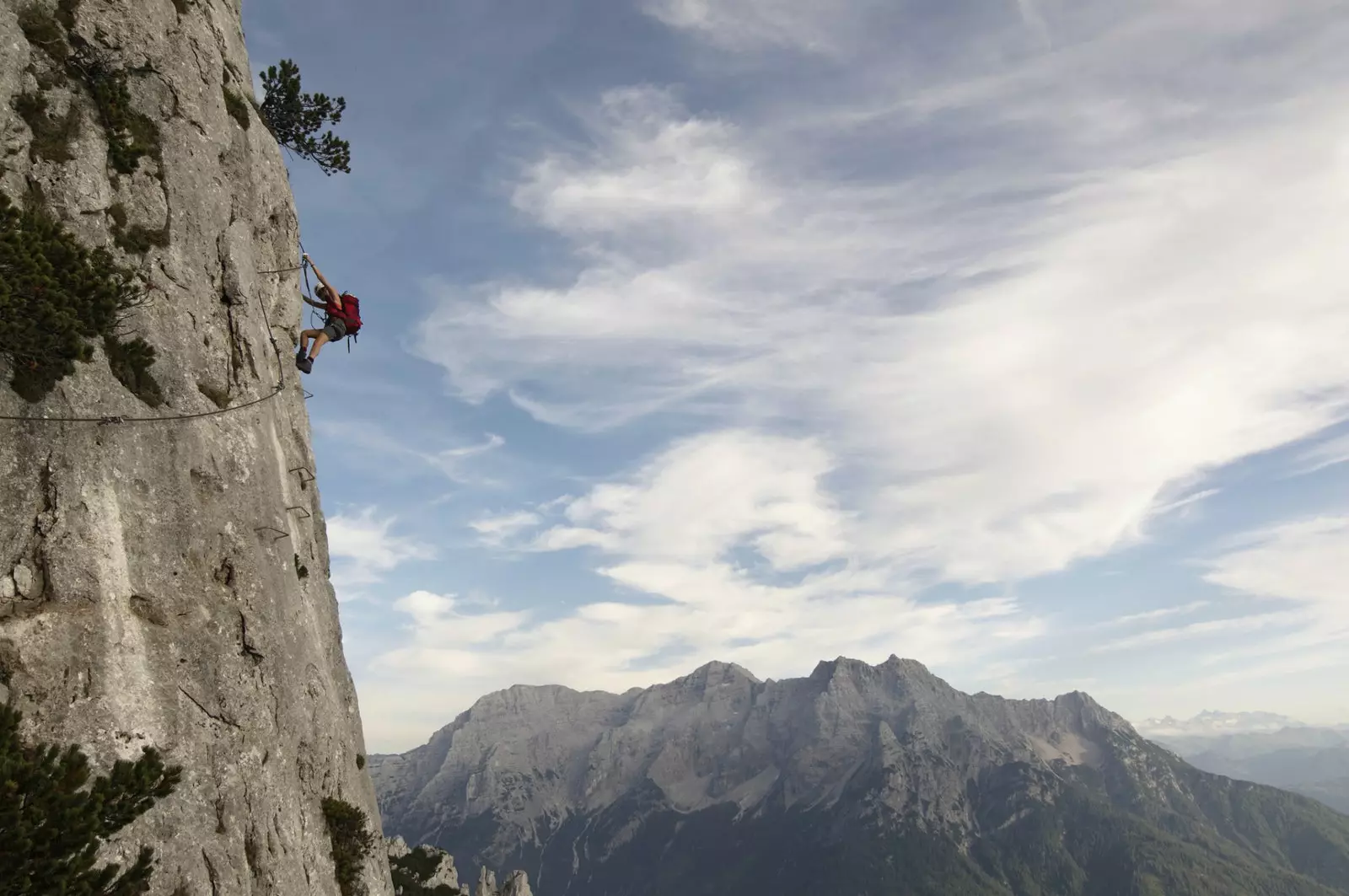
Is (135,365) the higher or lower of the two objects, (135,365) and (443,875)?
the higher

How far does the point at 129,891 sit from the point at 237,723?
6.81 meters

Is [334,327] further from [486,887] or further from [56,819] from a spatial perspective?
[486,887]

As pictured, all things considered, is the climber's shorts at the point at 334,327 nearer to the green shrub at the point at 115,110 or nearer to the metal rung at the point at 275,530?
the green shrub at the point at 115,110

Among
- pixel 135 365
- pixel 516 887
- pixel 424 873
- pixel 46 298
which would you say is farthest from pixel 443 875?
pixel 46 298

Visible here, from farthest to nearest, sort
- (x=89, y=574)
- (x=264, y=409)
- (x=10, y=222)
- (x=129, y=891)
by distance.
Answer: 1. (x=264, y=409)
2. (x=89, y=574)
3. (x=10, y=222)
4. (x=129, y=891)

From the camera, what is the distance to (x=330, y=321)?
36656mm

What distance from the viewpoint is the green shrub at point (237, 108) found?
115 ft

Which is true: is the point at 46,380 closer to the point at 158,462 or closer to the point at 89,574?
the point at 158,462

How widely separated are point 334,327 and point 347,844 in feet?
70.6

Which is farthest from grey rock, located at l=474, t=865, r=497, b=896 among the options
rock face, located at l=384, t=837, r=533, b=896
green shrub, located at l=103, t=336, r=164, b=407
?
green shrub, located at l=103, t=336, r=164, b=407

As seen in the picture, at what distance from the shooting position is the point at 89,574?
21.9 metres

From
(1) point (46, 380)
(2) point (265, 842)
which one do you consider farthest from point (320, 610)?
(1) point (46, 380)

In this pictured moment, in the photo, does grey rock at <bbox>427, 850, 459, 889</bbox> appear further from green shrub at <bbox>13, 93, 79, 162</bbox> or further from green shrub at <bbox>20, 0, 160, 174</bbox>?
green shrub at <bbox>13, 93, 79, 162</bbox>

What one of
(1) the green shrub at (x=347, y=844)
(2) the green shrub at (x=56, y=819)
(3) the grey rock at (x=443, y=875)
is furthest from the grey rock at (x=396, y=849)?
(2) the green shrub at (x=56, y=819)
